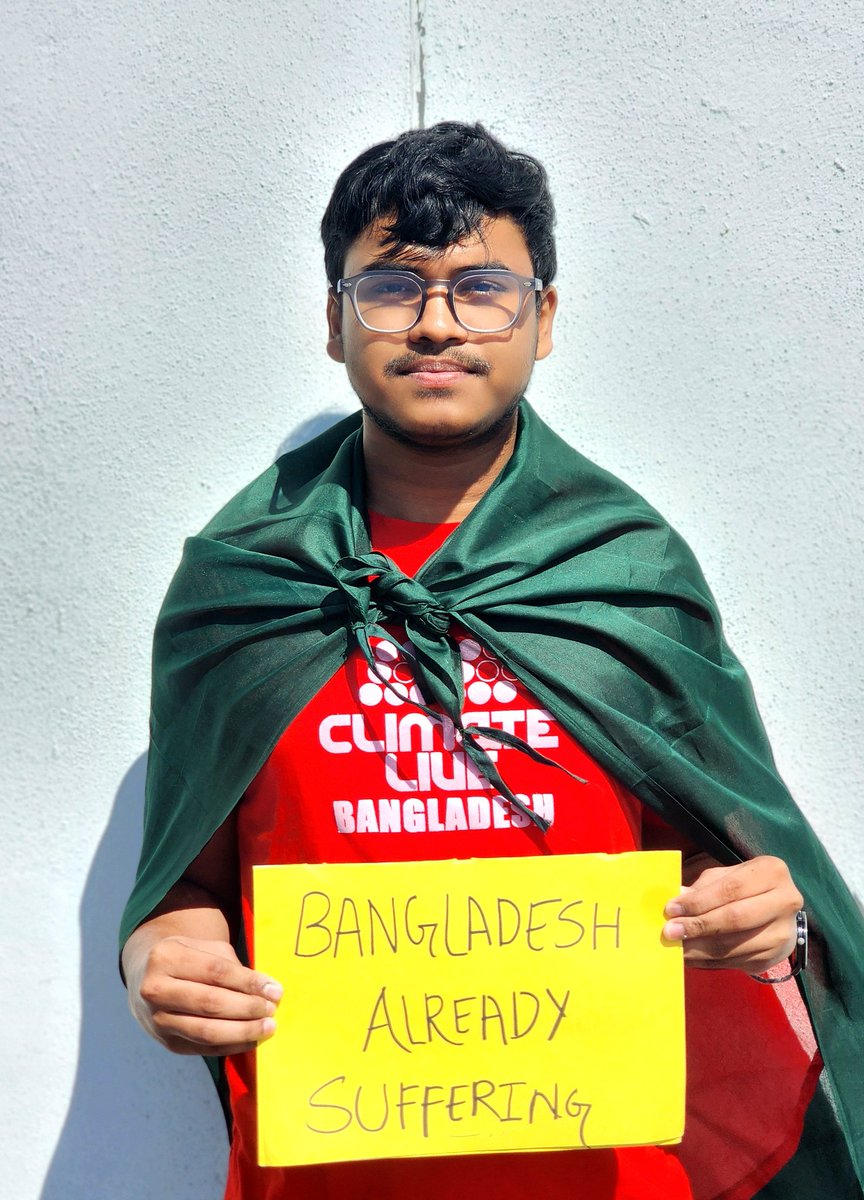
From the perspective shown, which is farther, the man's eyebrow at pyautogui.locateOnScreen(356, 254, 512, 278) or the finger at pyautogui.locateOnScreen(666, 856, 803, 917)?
the man's eyebrow at pyautogui.locateOnScreen(356, 254, 512, 278)

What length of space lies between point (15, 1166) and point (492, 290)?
191 cm

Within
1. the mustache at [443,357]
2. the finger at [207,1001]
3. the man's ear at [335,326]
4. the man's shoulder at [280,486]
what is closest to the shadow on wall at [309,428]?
the man's shoulder at [280,486]

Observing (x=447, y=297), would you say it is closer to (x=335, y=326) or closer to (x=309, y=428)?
(x=335, y=326)

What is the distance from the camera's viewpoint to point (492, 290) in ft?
5.53

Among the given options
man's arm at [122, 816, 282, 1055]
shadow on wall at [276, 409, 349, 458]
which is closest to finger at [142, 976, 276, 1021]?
man's arm at [122, 816, 282, 1055]

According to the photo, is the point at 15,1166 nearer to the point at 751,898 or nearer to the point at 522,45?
the point at 751,898

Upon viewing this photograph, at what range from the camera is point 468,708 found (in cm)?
163

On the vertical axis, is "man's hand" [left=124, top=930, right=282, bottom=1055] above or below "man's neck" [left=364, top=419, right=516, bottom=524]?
below

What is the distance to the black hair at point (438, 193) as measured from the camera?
5.50ft

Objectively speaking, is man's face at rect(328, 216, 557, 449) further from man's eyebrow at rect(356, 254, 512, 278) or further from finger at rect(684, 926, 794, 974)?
finger at rect(684, 926, 794, 974)

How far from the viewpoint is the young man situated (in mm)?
1596

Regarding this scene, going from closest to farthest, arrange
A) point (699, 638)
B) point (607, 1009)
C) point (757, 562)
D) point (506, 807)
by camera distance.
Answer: point (607, 1009), point (506, 807), point (699, 638), point (757, 562)

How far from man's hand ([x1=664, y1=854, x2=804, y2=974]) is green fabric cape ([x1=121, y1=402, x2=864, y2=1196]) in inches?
5.7

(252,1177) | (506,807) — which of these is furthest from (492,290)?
(252,1177)
